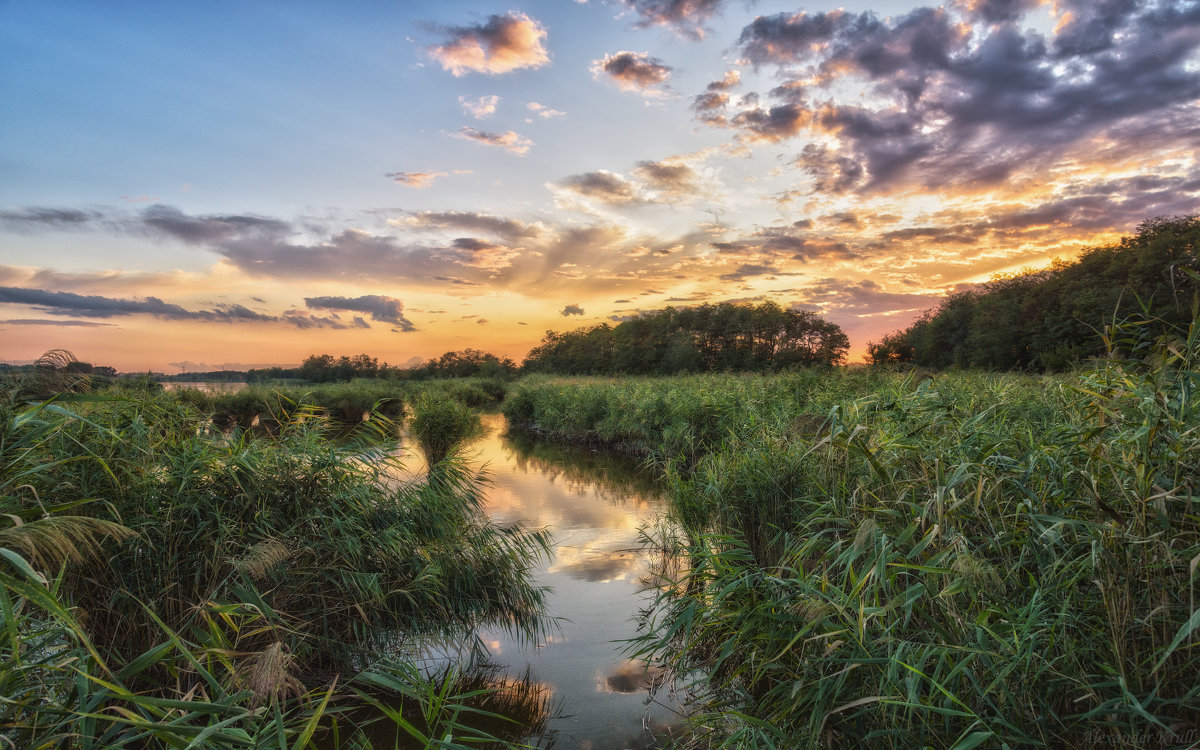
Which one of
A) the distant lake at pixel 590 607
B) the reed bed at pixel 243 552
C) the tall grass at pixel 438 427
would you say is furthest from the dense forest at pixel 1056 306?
the reed bed at pixel 243 552

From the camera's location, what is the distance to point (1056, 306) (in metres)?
30.1

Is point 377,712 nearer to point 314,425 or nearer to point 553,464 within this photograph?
point 314,425

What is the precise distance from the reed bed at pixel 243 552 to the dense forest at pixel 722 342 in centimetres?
4863

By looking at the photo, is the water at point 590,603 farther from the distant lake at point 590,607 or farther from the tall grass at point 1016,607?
the tall grass at point 1016,607

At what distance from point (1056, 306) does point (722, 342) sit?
35159mm

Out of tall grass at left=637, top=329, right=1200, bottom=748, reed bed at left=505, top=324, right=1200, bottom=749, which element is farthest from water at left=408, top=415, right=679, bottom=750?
tall grass at left=637, top=329, right=1200, bottom=748

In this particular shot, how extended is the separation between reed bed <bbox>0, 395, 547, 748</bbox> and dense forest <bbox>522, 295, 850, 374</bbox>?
4863 cm

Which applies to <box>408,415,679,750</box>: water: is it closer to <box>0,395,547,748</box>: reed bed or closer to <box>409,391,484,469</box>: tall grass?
<box>0,395,547,748</box>: reed bed

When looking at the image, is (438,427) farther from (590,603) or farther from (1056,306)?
(1056,306)

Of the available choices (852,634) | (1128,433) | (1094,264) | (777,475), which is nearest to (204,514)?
(852,634)

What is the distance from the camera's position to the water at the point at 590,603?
189 inches

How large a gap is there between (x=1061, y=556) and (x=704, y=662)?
2860 millimetres

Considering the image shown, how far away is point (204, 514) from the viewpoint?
14.6 ft

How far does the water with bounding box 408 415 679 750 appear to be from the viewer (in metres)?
4.80
